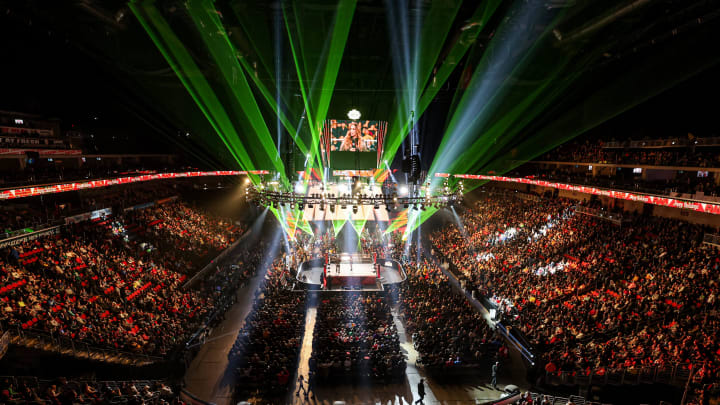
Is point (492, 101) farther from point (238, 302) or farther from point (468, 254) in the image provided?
point (238, 302)

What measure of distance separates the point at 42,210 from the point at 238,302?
10594mm

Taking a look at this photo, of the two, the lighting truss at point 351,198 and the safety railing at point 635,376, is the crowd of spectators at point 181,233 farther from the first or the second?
the safety railing at point 635,376

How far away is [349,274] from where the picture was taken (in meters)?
18.3

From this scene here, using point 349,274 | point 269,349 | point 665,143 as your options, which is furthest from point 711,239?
point 269,349

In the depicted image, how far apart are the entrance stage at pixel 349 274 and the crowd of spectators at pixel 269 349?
3552 millimetres

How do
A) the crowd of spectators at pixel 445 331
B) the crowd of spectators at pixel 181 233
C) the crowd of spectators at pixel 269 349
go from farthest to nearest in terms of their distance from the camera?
the crowd of spectators at pixel 181 233 → the crowd of spectators at pixel 445 331 → the crowd of spectators at pixel 269 349

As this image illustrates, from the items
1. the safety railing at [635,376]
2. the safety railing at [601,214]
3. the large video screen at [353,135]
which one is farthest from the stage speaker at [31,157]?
the safety railing at [601,214]

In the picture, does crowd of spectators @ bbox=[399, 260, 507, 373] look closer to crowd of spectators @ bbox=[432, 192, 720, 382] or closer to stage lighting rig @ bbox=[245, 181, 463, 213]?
crowd of spectators @ bbox=[432, 192, 720, 382]

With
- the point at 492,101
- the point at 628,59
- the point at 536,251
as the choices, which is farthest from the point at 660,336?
the point at 492,101

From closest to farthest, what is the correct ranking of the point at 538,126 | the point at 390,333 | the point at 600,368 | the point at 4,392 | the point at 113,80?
the point at 4,392, the point at 600,368, the point at 390,333, the point at 113,80, the point at 538,126

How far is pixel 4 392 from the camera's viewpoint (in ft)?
21.5

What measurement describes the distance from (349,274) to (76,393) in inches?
486

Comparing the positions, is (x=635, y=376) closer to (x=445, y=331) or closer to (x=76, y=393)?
(x=445, y=331)

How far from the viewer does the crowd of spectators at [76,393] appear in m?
6.84
